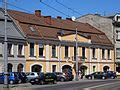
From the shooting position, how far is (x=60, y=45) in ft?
212

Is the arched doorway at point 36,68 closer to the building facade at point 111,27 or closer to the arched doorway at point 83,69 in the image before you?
the arched doorway at point 83,69

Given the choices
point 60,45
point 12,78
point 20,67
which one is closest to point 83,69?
point 60,45

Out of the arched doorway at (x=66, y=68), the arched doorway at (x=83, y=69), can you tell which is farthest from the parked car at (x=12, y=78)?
the arched doorway at (x=83, y=69)

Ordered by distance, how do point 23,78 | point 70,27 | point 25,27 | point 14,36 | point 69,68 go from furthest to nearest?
point 70,27 < point 69,68 < point 25,27 < point 14,36 < point 23,78

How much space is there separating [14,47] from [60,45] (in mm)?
10920

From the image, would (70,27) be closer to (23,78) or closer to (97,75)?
(97,75)

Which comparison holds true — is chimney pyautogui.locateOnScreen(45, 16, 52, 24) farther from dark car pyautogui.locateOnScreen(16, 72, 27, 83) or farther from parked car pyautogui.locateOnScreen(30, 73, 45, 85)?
parked car pyautogui.locateOnScreen(30, 73, 45, 85)

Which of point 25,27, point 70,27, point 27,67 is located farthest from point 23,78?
point 70,27

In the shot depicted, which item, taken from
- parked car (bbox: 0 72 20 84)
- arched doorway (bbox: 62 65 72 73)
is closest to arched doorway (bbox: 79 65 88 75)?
arched doorway (bbox: 62 65 72 73)

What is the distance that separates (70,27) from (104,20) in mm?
11784

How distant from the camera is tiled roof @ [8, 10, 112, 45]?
6080 cm

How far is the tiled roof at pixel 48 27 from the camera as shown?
60.8m

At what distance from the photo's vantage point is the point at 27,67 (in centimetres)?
5847

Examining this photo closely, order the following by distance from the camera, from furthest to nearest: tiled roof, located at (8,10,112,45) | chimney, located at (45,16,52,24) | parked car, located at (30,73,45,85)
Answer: chimney, located at (45,16,52,24), tiled roof, located at (8,10,112,45), parked car, located at (30,73,45,85)
